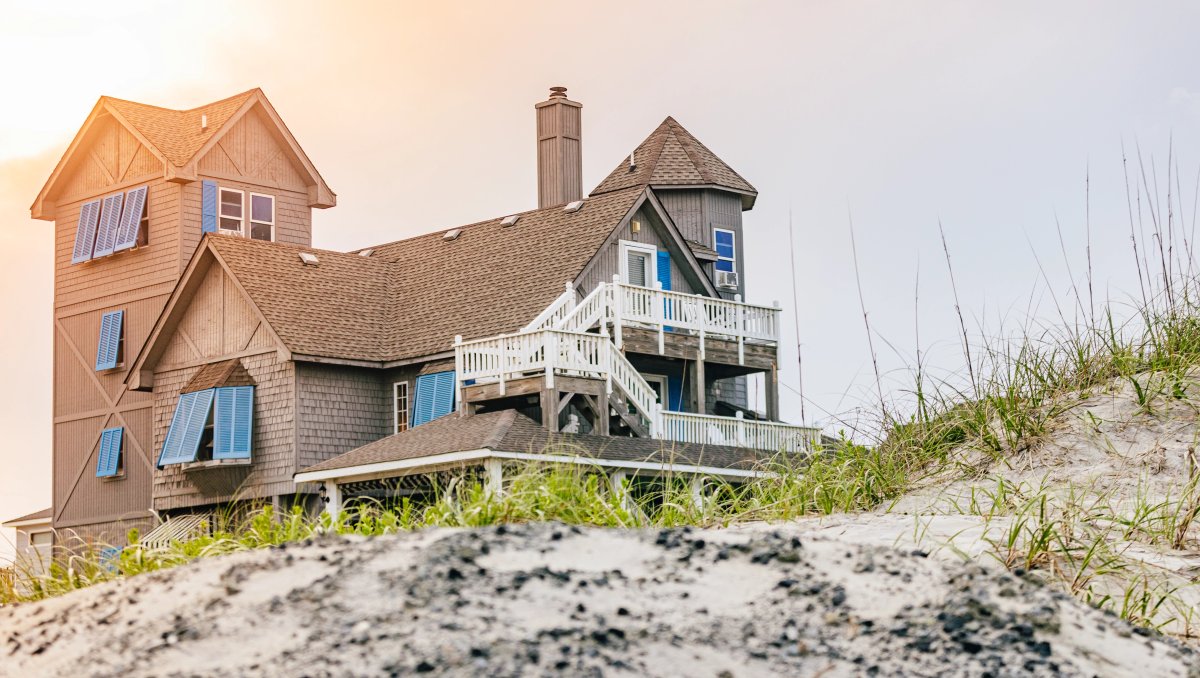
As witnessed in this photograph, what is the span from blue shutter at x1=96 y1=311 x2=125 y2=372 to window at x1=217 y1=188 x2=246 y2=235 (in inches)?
128

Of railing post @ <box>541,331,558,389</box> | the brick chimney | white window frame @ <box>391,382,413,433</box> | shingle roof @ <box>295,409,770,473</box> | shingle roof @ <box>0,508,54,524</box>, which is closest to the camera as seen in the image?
shingle roof @ <box>295,409,770,473</box>

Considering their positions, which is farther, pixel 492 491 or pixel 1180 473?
pixel 1180 473

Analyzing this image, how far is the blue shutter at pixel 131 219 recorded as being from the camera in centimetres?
3322

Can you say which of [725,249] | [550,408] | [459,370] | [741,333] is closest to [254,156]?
[725,249]

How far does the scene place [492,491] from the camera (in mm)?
7949

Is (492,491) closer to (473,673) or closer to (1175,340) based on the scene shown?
(473,673)

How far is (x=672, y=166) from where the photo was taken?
34.1 metres

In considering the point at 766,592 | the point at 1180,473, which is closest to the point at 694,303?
the point at 1180,473

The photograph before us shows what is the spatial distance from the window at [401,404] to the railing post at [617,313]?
534 centimetres

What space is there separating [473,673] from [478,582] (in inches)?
30.3

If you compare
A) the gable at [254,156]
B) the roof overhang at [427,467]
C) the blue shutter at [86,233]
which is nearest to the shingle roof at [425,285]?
the gable at [254,156]

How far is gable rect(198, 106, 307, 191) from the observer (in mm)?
33406

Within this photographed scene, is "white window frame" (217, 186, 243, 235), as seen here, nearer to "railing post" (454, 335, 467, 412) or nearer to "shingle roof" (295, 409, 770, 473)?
"shingle roof" (295, 409, 770, 473)

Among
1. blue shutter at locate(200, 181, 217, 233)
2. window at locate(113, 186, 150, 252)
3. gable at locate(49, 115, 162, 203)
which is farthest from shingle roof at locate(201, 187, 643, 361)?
gable at locate(49, 115, 162, 203)
